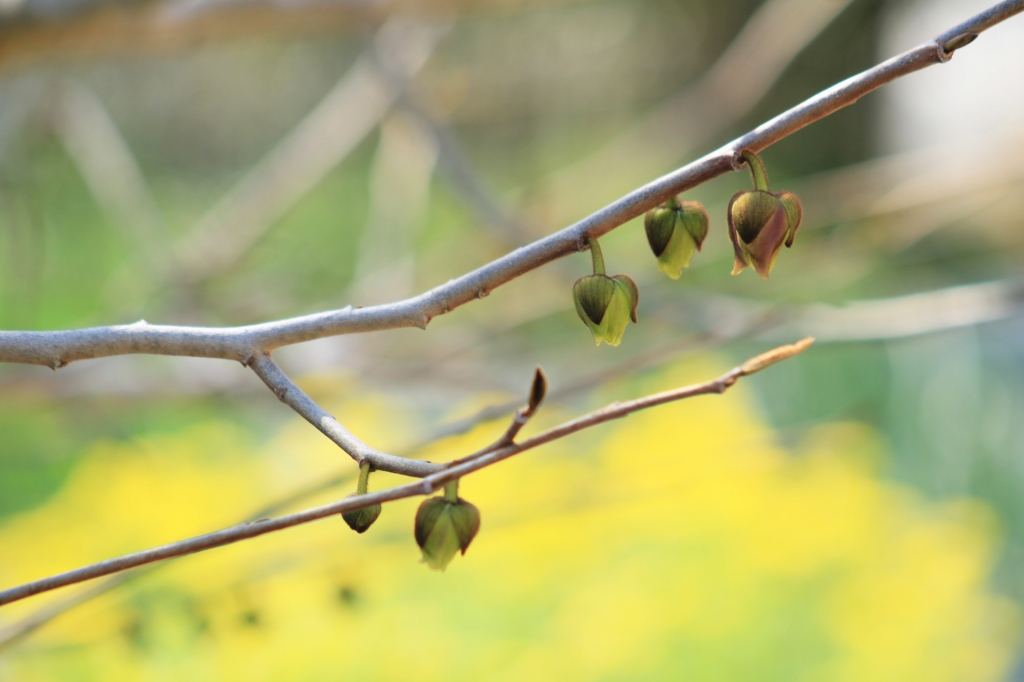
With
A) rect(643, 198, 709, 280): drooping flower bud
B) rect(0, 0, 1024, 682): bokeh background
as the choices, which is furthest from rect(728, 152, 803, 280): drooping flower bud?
rect(0, 0, 1024, 682): bokeh background

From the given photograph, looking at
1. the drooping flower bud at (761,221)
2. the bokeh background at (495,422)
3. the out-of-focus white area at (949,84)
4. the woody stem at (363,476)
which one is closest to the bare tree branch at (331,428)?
the woody stem at (363,476)

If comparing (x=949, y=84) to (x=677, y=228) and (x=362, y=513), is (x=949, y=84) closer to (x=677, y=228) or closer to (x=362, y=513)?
(x=677, y=228)

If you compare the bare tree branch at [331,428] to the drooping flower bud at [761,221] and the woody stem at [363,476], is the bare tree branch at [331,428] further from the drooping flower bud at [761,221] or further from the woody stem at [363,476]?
the drooping flower bud at [761,221]

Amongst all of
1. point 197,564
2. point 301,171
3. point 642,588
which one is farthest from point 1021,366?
point 197,564

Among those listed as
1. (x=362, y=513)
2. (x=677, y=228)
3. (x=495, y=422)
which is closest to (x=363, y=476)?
(x=362, y=513)

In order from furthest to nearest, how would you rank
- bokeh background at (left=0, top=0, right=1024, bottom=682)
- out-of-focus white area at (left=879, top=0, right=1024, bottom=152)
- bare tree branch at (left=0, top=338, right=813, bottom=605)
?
out-of-focus white area at (left=879, top=0, right=1024, bottom=152) → bokeh background at (left=0, top=0, right=1024, bottom=682) → bare tree branch at (left=0, top=338, right=813, bottom=605)

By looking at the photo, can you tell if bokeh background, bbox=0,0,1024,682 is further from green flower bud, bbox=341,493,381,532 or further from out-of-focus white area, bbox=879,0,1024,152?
green flower bud, bbox=341,493,381,532
